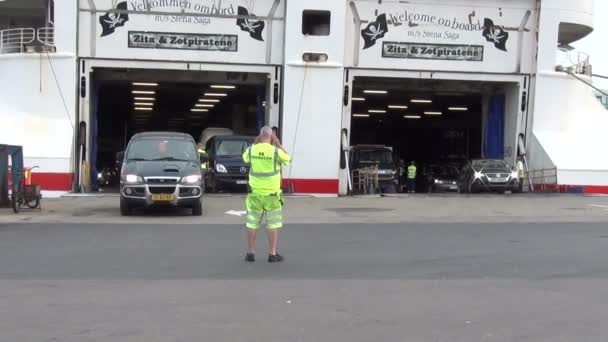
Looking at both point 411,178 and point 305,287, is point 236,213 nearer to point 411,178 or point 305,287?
point 305,287

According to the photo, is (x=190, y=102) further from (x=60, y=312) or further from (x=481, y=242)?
(x=60, y=312)

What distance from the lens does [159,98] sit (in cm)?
4184

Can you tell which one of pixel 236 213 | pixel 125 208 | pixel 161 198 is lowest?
pixel 236 213

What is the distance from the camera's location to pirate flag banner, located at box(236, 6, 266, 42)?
2652cm

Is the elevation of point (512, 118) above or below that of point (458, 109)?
below

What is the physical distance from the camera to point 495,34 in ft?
91.6

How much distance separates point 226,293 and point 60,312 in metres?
1.82

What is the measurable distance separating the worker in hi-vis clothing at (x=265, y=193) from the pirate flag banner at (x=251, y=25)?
1703cm

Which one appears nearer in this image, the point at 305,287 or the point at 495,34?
the point at 305,287

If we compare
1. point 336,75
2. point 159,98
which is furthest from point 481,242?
point 159,98

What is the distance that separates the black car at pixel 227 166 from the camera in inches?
945

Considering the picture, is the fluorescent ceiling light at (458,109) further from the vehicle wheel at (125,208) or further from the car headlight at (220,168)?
the vehicle wheel at (125,208)

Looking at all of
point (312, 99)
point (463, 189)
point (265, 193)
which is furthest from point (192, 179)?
point (463, 189)

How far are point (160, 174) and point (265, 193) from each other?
6884 mm
